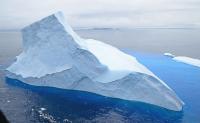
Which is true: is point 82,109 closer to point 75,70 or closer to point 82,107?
point 82,107

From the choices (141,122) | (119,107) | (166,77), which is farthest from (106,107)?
(166,77)

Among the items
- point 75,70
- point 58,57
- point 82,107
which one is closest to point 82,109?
point 82,107

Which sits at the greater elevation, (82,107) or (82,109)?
(82,107)

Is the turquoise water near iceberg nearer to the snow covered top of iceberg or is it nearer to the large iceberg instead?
the large iceberg

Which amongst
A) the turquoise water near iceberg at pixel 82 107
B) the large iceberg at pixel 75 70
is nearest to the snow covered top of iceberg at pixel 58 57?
the large iceberg at pixel 75 70

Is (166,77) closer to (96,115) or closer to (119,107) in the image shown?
(119,107)

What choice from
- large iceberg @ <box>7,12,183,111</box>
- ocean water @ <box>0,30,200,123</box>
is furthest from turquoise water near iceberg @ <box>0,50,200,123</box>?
large iceberg @ <box>7,12,183,111</box>

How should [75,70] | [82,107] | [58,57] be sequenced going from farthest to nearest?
[58,57]
[75,70]
[82,107]

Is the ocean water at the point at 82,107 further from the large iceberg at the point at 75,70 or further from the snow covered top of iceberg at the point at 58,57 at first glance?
the snow covered top of iceberg at the point at 58,57
